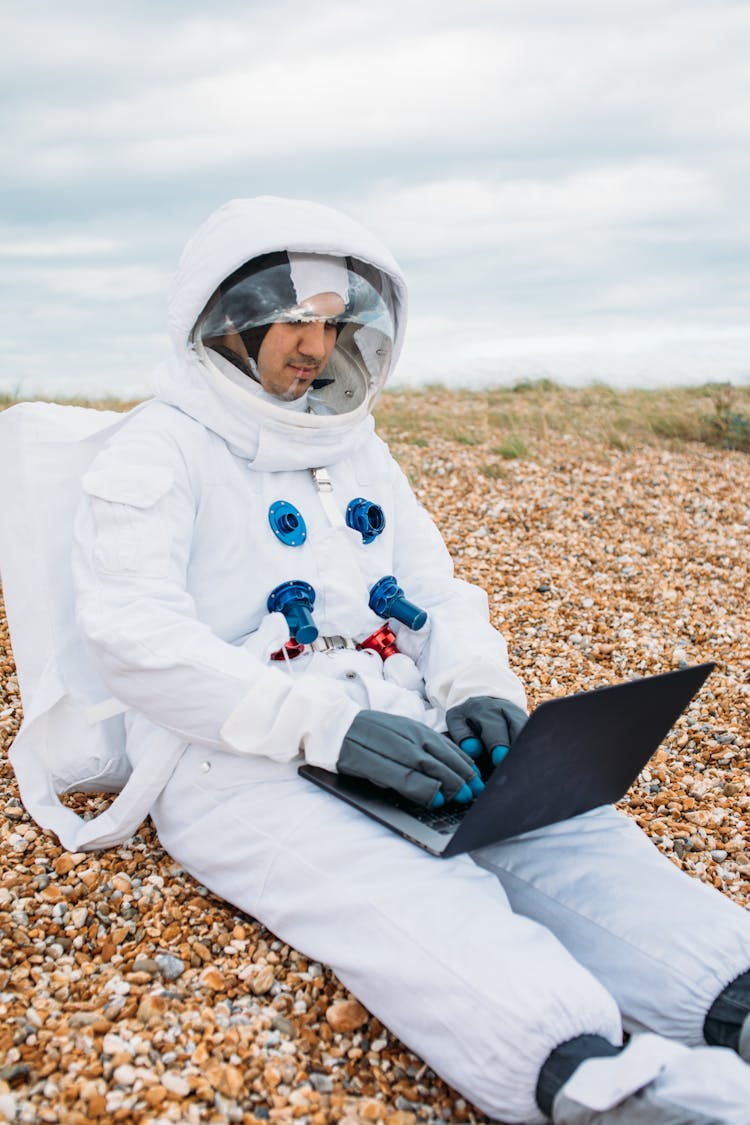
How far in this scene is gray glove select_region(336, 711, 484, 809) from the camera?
263 centimetres

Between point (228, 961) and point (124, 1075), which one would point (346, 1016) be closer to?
point (228, 961)

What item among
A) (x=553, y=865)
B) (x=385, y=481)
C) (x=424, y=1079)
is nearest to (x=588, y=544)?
(x=385, y=481)

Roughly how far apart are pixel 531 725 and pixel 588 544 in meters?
4.88

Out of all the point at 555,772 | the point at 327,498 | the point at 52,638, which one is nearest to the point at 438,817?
the point at 555,772

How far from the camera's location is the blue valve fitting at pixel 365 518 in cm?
332

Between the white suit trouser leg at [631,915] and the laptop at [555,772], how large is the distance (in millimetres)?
101

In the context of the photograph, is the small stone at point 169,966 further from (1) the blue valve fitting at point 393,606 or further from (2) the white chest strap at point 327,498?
(2) the white chest strap at point 327,498

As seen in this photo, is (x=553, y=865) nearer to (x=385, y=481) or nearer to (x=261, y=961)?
(x=261, y=961)

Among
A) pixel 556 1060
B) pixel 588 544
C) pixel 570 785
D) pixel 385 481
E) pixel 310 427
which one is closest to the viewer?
pixel 556 1060

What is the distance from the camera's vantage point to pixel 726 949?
8.35 ft

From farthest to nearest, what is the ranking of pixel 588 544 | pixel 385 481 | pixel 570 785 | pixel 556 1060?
pixel 588 544
pixel 385 481
pixel 570 785
pixel 556 1060

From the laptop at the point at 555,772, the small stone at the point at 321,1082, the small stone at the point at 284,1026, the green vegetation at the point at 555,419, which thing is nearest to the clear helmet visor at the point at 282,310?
the laptop at the point at 555,772

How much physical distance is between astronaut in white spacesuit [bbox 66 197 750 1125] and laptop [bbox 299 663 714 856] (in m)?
0.06

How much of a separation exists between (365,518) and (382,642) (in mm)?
380
